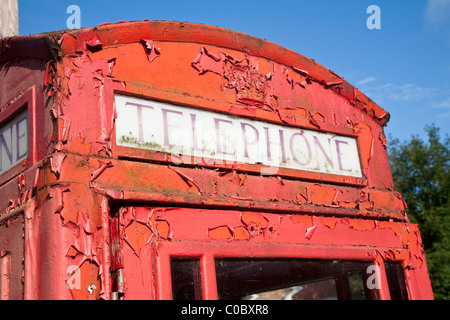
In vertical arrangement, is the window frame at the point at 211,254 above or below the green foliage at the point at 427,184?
below

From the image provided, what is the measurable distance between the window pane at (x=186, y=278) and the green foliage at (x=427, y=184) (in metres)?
12.3

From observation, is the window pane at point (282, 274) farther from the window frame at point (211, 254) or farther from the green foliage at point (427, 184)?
the green foliage at point (427, 184)

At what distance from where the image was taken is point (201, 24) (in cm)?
247

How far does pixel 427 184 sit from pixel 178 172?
1505 centimetres

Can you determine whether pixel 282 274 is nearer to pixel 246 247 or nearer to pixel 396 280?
pixel 396 280

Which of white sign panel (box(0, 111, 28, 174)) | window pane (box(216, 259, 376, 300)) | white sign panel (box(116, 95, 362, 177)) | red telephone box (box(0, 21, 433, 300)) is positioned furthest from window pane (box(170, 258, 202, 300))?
white sign panel (box(0, 111, 28, 174))

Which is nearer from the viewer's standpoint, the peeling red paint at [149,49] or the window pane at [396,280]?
the peeling red paint at [149,49]

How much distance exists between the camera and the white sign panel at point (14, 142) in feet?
6.93

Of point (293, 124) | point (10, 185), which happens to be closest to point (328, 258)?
point (293, 124)

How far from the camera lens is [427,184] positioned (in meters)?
15.8

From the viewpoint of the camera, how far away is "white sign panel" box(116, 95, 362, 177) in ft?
7.01

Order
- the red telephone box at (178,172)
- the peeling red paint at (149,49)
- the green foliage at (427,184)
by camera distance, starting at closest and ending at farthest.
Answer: the red telephone box at (178,172)
the peeling red paint at (149,49)
the green foliage at (427,184)

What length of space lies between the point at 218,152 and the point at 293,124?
53cm

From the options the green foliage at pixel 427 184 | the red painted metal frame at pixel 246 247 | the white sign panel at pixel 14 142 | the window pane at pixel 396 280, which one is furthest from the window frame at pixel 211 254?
the green foliage at pixel 427 184
